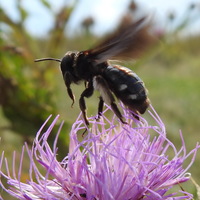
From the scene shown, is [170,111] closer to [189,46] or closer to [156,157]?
[156,157]

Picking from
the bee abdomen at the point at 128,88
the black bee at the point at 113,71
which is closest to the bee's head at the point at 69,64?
the black bee at the point at 113,71

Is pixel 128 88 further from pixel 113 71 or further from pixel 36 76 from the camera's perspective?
pixel 36 76

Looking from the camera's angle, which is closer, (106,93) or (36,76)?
(106,93)

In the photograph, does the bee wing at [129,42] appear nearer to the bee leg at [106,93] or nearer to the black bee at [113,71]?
the black bee at [113,71]

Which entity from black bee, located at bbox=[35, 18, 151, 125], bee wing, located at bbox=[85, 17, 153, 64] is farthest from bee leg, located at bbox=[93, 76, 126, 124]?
bee wing, located at bbox=[85, 17, 153, 64]

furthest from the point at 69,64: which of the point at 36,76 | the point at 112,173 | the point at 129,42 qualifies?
the point at 36,76

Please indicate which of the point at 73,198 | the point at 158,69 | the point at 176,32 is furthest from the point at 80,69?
the point at 158,69
